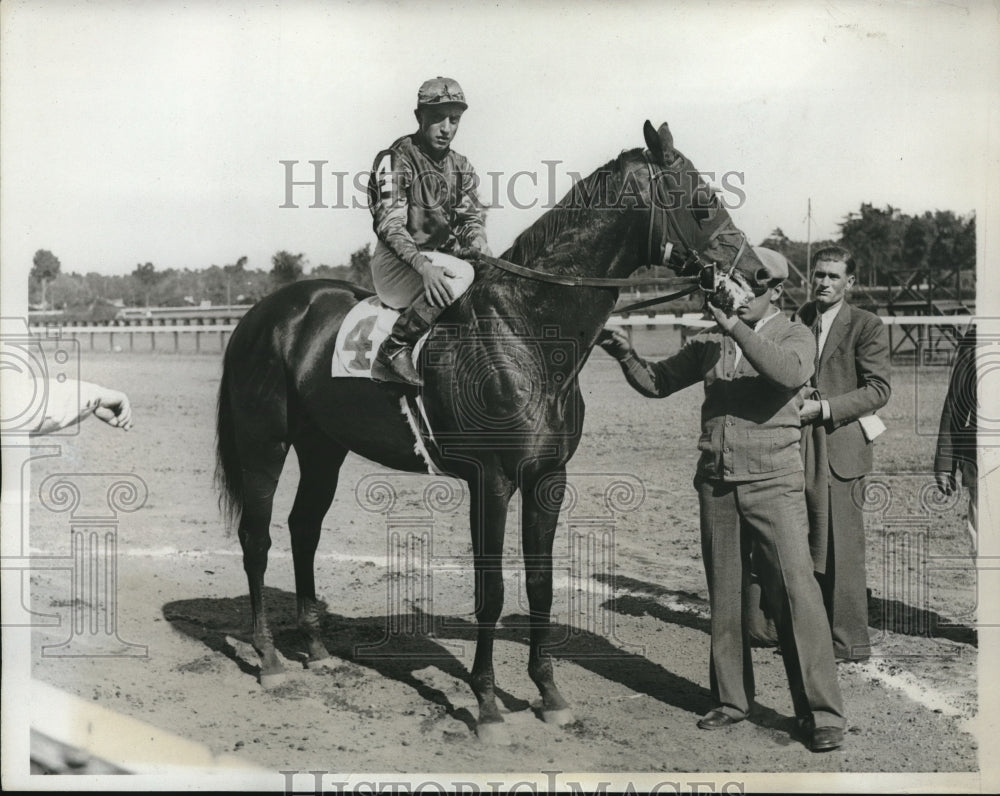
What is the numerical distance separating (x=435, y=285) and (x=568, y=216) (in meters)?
0.68

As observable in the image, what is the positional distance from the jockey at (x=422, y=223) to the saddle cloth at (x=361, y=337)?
0.08 metres

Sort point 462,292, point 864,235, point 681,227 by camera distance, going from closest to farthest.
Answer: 1. point 681,227
2. point 462,292
3. point 864,235

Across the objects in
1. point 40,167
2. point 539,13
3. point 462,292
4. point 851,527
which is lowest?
point 851,527

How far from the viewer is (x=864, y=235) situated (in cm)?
1459

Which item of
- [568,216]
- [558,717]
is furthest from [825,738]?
[568,216]

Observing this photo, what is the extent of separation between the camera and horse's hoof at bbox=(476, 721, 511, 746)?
430cm

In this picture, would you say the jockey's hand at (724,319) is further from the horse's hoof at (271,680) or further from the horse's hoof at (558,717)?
the horse's hoof at (271,680)

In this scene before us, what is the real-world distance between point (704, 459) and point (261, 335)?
2552 mm

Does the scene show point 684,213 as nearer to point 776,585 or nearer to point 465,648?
point 776,585

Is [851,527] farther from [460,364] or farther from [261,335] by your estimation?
[261,335]

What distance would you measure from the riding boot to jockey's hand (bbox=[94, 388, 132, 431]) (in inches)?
45.8

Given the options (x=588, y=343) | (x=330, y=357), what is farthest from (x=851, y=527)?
(x=330, y=357)

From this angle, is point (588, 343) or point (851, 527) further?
point (851, 527)

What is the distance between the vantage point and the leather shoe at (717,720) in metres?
4.38
